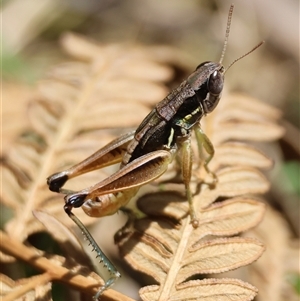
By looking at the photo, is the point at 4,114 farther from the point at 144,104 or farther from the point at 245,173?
the point at 245,173

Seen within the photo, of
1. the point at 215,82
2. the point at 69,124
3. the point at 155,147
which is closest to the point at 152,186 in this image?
the point at 155,147

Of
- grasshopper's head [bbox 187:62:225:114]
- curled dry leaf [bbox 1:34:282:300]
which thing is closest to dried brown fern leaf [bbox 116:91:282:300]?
curled dry leaf [bbox 1:34:282:300]

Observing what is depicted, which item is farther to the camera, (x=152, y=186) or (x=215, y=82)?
(x=152, y=186)

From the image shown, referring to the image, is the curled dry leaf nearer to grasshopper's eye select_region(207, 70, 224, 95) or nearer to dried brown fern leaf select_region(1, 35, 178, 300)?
dried brown fern leaf select_region(1, 35, 178, 300)


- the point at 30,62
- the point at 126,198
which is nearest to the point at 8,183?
the point at 126,198

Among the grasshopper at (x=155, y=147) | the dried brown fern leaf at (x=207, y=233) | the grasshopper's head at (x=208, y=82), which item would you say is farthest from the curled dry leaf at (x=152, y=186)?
the grasshopper's head at (x=208, y=82)

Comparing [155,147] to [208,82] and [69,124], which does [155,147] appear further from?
[69,124]
